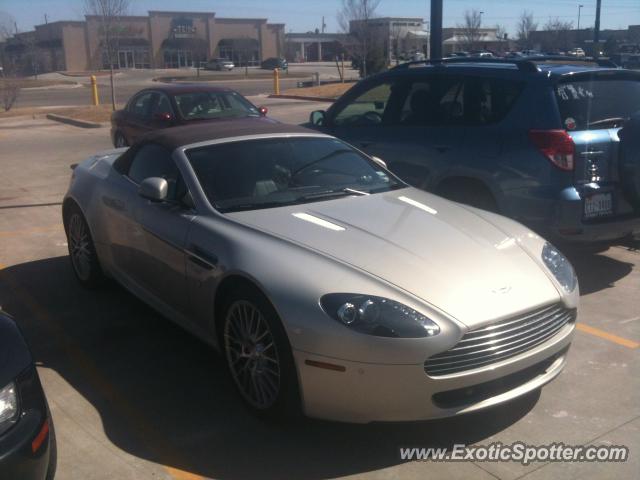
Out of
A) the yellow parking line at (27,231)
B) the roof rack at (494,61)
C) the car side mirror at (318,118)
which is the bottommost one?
the yellow parking line at (27,231)

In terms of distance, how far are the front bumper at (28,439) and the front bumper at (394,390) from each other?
1.15 meters

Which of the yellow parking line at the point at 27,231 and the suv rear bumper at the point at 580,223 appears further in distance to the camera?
the yellow parking line at the point at 27,231

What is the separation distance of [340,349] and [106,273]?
301 centimetres

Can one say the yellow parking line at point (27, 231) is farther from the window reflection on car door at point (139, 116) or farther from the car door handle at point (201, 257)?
the car door handle at point (201, 257)

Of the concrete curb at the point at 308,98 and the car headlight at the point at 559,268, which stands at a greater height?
the car headlight at the point at 559,268

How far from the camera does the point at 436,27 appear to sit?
12.5 meters

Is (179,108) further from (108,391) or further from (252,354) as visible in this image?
(252,354)

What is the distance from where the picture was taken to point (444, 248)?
3963 millimetres

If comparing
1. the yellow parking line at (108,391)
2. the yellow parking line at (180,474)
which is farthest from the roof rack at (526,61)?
the yellow parking line at (180,474)

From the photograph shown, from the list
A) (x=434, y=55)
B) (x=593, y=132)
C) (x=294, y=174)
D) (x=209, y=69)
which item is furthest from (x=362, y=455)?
(x=209, y=69)

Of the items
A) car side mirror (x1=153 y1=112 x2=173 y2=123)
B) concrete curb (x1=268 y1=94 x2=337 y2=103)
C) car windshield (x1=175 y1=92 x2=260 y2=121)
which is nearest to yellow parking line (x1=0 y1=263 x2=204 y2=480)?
car side mirror (x1=153 y1=112 x2=173 y2=123)

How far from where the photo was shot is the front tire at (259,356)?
11.5 ft

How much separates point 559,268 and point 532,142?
6.13ft

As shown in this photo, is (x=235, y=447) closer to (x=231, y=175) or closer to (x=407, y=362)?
(x=407, y=362)
